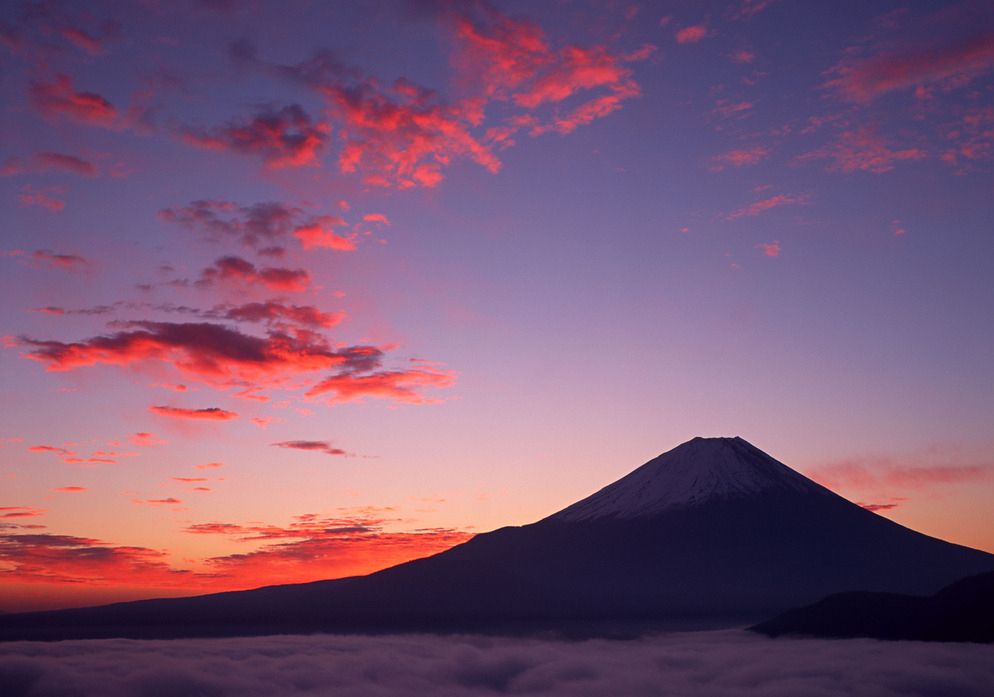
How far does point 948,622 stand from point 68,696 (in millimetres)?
186105

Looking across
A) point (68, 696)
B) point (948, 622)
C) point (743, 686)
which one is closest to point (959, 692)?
point (948, 622)

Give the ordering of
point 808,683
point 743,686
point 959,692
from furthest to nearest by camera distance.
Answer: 1. point 743,686
2. point 808,683
3. point 959,692

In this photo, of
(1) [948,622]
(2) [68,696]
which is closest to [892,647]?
(1) [948,622]

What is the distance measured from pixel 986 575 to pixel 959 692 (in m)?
26.0

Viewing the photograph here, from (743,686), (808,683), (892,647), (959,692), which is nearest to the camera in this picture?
(959,692)

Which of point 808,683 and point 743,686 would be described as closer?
point 808,683

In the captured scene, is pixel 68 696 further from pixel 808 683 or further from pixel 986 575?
pixel 986 575

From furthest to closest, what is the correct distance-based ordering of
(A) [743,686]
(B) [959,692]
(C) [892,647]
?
1. (A) [743,686]
2. (C) [892,647]
3. (B) [959,692]

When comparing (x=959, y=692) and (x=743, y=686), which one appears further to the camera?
(x=743, y=686)

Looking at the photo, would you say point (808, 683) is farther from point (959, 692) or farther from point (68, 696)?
point (68, 696)

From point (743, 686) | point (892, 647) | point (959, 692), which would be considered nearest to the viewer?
point (959, 692)

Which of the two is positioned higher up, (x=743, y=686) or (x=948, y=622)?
(x=948, y=622)

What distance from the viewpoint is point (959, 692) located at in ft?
501

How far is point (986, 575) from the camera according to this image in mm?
168375
